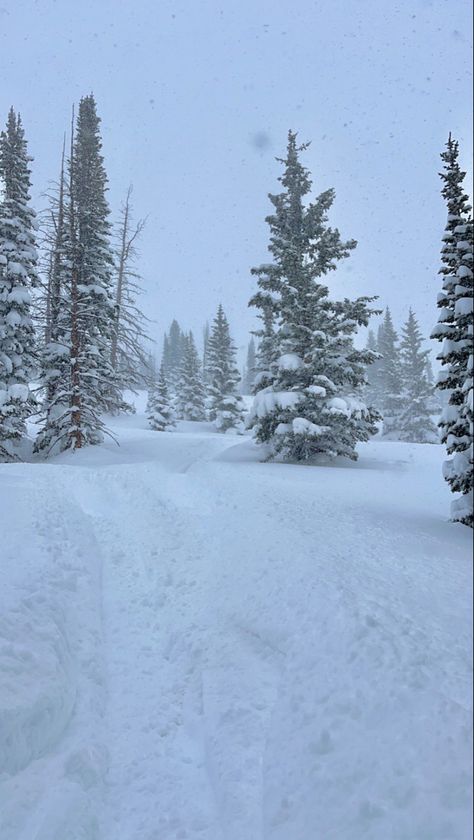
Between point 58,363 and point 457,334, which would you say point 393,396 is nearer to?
point 58,363

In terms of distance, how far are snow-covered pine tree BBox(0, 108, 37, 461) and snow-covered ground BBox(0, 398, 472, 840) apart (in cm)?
785

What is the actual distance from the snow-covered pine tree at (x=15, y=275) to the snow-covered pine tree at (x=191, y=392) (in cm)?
2569

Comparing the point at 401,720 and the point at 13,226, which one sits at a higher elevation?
the point at 13,226

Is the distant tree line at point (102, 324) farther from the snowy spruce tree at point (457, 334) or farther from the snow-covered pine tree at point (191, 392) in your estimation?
the snow-covered pine tree at point (191, 392)

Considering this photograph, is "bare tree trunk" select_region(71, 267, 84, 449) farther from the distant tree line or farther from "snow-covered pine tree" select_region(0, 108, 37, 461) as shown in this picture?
"snow-covered pine tree" select_region(0, 108, 37, 461)

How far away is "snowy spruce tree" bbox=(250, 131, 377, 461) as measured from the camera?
12828 mm

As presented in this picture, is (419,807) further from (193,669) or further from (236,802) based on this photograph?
(193,669)

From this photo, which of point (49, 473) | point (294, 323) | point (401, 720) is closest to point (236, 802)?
point (401, 720)

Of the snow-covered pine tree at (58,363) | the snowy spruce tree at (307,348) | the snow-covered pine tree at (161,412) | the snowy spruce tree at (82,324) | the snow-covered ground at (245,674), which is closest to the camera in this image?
the snow-covered ground at (245,674)

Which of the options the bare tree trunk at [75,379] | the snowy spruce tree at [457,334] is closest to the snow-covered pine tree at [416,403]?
the bare tree trunk at [75,379]

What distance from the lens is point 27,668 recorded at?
5145mm

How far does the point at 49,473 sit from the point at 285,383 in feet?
24.0

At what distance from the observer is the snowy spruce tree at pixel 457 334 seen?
262 centimetres

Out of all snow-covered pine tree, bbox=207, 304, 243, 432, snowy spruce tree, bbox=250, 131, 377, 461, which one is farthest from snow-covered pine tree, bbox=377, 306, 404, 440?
snowy spruce tree, bbox=250, 131, 377, 461
